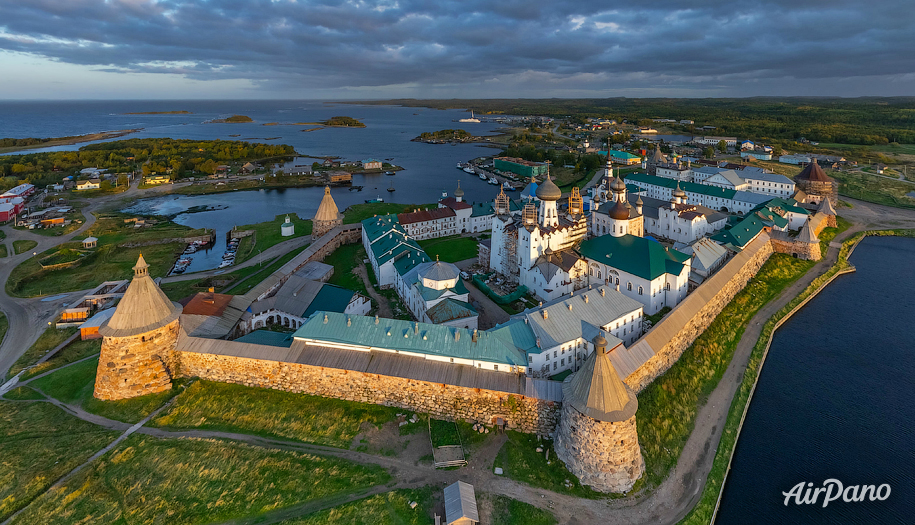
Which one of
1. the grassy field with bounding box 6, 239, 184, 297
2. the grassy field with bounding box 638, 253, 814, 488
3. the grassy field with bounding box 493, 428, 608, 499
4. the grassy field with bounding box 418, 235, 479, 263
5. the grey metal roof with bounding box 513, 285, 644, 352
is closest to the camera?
the grassy field with bounding box 493, 428, 608, 499

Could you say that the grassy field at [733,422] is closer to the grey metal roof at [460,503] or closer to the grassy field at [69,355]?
the grey metal roof at [460,503]

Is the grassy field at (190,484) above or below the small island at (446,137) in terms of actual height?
below

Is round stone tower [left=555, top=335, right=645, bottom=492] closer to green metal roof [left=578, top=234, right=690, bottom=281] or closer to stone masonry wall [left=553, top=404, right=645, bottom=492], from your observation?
stone masonry wall [left=553, top=404, right=645, bottom=492]

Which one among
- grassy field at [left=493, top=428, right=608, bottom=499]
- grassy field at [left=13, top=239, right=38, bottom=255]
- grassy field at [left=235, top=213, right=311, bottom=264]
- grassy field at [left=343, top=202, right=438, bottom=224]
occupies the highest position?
grassy field at [left=343, top=202, right=438, bottom=224]

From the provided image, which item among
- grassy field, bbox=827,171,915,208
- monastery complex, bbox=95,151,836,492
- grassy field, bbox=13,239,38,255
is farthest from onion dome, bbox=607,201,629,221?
grassy field, bbox=13,239,38,255

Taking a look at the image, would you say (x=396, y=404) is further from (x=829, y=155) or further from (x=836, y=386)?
(x=829, y=155)

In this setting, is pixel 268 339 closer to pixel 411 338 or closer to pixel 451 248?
pixel 411 338

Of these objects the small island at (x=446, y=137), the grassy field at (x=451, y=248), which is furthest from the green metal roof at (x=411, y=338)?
the small island at (x=446, y=137)

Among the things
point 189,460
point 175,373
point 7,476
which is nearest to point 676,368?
point 189,460
